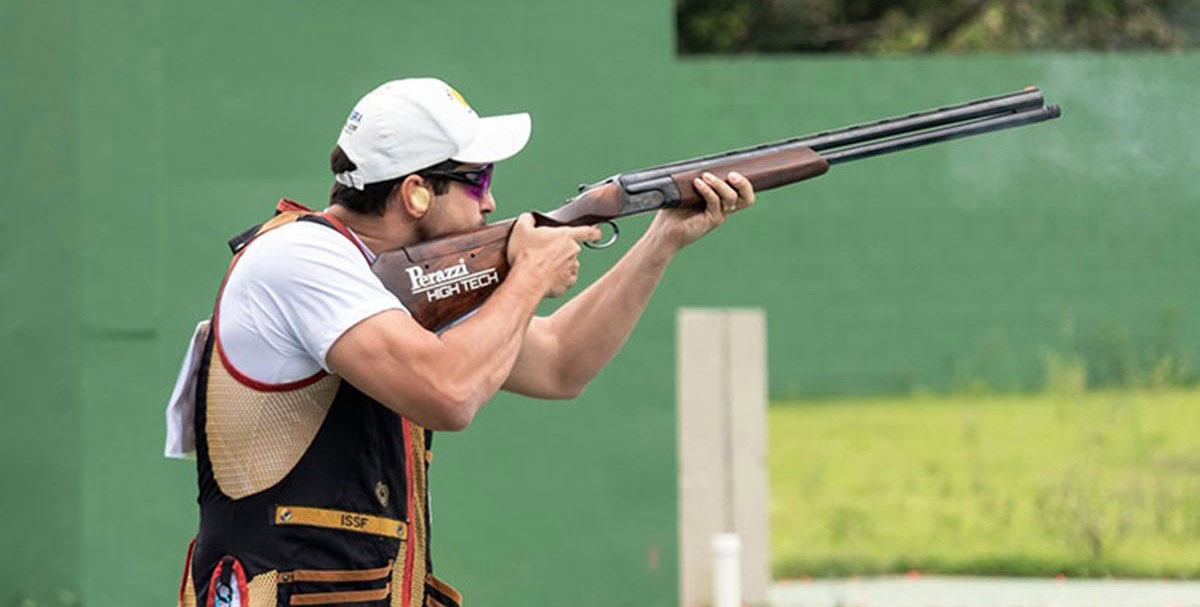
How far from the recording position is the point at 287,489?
11.7ft

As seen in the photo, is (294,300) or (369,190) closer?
(294,300)

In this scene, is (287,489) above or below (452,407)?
below

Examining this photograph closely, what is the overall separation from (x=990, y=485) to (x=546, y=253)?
27.8 feet

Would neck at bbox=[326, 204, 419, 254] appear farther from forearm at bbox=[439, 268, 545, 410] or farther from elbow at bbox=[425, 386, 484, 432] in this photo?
elbow at bbox=[425, 386, 484, 432]

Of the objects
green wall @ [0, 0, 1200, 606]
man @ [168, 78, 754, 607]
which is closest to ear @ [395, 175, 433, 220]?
man @ [168, 78, 754, 607]

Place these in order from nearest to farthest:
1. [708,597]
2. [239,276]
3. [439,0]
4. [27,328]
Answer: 1. [239,276]
2. [27,328]
3. [439,0]
4. [708,597]

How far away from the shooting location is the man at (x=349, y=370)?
3.45 metres

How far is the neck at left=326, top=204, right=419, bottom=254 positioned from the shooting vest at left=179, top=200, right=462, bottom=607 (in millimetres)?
94

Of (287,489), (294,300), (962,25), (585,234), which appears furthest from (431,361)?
(962,25)

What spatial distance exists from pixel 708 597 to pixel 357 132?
4135mm

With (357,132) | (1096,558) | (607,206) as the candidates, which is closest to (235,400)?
(357,132)

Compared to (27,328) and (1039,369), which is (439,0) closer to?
(27,328)

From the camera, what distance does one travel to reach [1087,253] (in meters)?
15.2

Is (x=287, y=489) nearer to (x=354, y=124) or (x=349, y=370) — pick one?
(x=349, y=370)
